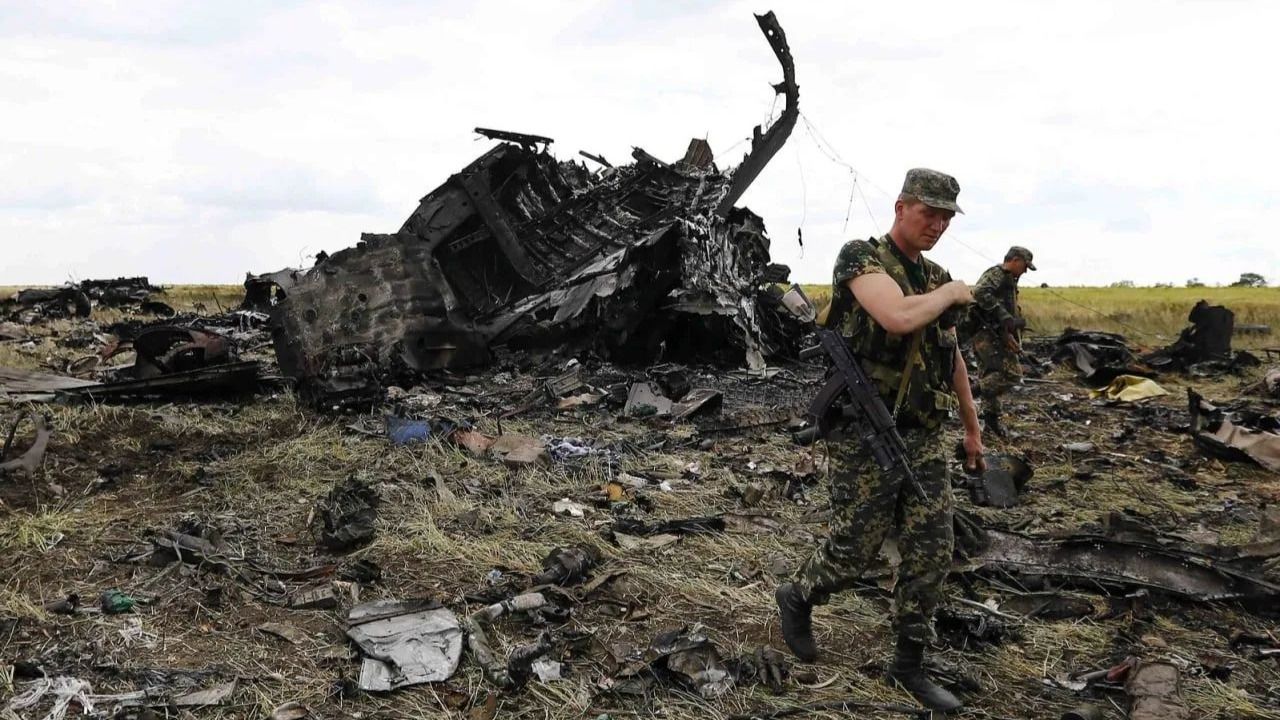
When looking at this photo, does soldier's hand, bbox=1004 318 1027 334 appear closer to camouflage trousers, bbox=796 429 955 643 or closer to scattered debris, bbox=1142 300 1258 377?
camouflage trousers, bbox=796 429 955 643

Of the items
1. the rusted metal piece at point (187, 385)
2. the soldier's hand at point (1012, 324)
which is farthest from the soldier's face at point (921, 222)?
the rusted metal piece at point (187, 385)

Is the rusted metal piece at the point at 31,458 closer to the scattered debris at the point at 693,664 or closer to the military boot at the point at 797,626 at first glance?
the scattered debris at the point at 693,664

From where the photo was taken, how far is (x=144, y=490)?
19.9ft

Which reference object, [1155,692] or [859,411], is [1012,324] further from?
[859,411]

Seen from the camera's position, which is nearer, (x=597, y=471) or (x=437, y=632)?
(x=437, y=632)

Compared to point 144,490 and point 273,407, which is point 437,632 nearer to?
point 144,490

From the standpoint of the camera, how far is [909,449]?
3.23m

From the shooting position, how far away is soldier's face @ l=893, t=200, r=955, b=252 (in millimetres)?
3094

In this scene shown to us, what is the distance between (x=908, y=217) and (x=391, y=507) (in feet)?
12.4

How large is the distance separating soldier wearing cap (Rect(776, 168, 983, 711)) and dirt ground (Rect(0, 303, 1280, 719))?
15.7 inches

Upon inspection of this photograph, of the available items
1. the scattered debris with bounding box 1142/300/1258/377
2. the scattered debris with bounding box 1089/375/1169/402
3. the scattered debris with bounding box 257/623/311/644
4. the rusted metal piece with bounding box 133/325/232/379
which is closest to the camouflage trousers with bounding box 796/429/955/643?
the scattered debris with bounding box 257/623/311/644

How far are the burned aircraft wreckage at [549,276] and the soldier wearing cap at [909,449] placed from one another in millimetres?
6330

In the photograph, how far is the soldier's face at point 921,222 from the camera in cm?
309

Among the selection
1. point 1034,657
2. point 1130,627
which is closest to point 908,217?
point 1034,657
